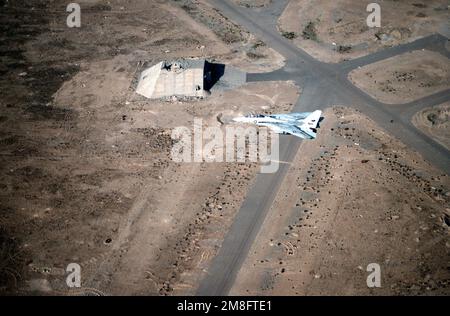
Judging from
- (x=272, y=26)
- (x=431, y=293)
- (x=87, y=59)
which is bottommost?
(x=431, y=293)

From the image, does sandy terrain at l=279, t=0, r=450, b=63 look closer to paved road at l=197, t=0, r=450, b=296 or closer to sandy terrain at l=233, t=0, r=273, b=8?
paved road at l=197, t=0, r=450, b=296

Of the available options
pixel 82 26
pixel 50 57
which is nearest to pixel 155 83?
pixel 50 57

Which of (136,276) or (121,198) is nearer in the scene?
(136,276)

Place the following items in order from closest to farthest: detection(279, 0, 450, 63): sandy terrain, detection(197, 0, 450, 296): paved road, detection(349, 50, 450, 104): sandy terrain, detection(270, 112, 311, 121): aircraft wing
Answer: detection(197, 0, 450, 296): paved road
detection(270, 112, 311, 121): aircraft wing
detection(349, 50, 450, 104): sandy terrain
detection(279, 0, 450, 63): sandy terrain

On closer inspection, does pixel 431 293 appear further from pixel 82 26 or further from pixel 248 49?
pixel 82 26

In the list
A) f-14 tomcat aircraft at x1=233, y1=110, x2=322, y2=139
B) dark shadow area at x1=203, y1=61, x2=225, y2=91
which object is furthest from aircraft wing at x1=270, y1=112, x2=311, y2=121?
dark shadow area at x1=203, y1=61, x2=225, y2=91
